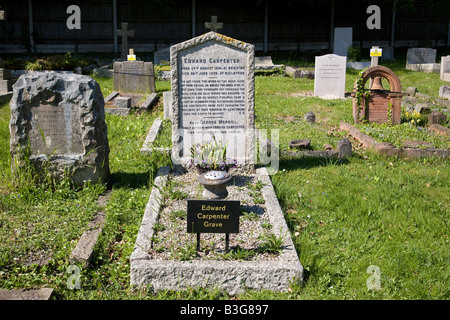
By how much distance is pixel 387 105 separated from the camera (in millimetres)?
9797

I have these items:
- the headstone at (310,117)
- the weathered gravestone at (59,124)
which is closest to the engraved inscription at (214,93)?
the weathered gravestone at (59,124)

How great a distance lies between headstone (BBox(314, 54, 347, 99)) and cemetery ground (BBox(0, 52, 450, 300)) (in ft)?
15.3

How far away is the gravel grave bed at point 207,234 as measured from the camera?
4332 mm

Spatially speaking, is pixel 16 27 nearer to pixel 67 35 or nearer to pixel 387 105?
pixel 67 35

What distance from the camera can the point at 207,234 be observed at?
15.8 ft

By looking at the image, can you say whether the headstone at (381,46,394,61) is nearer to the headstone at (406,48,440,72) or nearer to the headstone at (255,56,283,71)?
the headstone at (406,48,440,72)

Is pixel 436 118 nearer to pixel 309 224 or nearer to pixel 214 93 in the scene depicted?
pixel 214 93

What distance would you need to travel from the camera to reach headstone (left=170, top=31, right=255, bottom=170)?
21.5ft

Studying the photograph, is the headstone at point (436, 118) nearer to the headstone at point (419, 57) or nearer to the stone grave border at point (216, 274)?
the stone grave border at point (216, 274)

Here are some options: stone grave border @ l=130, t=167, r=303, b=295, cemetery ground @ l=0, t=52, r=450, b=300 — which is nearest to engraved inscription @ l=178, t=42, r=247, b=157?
cemetery ground @ l=0, t=52, r=450, b=300

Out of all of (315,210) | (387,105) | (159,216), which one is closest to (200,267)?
(159,216)

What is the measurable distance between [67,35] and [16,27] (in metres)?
2.16

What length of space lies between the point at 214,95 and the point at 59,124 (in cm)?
210

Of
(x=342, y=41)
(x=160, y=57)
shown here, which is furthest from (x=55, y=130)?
(x=342, y=41)
